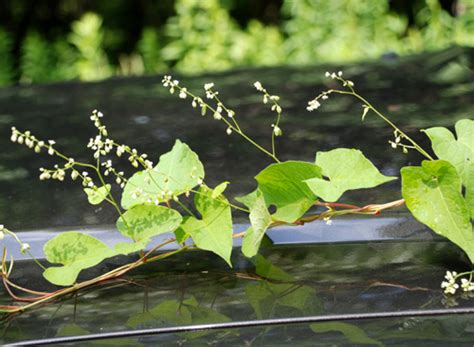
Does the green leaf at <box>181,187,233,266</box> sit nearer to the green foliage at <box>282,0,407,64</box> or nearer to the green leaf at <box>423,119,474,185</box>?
the green leaf at <box>423,119,474,185</box>

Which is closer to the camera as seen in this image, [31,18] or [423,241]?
[423,241]

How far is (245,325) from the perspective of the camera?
1.15 m

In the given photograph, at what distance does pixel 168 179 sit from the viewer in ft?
4.64

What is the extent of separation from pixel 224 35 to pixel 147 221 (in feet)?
13.2

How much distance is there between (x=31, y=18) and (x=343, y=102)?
487 centimetres

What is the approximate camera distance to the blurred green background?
5109 millimetres

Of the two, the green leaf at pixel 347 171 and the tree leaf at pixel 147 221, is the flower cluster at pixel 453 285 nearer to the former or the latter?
the green leaf at pixel 347 171

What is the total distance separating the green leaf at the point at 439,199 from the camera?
51.2 inches

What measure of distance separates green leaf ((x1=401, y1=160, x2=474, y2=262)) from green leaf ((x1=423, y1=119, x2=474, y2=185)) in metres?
0.05

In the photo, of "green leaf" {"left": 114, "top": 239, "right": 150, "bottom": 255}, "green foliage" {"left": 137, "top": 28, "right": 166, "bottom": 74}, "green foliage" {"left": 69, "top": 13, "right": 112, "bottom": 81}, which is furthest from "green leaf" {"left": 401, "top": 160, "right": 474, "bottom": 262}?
"green foliage" {"left": 137, "top": 28, "right": 166, "bottom": 74}

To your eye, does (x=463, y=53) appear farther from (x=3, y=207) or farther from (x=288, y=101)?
(x=3, y=207)

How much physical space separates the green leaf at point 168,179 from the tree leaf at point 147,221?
0.02 meters

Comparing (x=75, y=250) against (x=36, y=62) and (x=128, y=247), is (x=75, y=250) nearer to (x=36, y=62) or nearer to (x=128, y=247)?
(x=128, y=247)

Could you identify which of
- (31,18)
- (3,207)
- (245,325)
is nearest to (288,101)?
(3,207)
